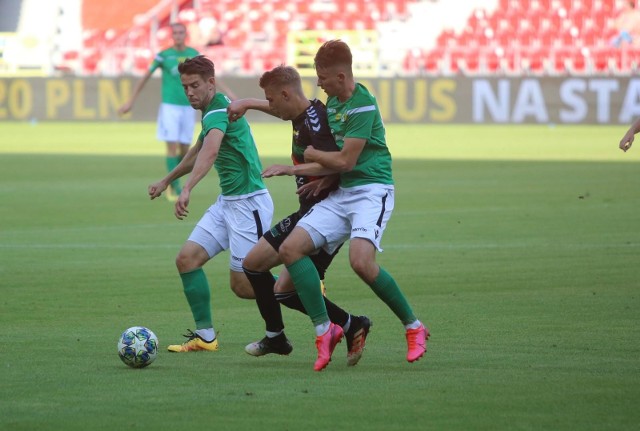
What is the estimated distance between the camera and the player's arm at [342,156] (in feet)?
24.8

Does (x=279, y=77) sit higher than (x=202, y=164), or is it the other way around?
(x=279, y=77)

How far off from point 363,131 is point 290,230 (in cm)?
76

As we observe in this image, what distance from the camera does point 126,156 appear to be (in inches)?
1061

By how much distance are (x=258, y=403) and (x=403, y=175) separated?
1625 cm

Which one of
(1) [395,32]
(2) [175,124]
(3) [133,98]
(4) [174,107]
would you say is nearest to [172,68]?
(4) [174,107]

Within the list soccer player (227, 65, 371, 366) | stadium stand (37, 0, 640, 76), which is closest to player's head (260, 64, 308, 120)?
soccer player (227, 65, 371, 366)

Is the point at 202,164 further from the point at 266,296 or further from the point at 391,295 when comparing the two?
the point at 391,295

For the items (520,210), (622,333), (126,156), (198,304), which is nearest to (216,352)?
(198,304)

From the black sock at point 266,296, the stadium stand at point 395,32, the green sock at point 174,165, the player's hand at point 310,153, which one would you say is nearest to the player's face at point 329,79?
the player's hand at point 310,153

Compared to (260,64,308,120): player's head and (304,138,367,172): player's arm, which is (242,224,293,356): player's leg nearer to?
(304,138,367,172): player's arm

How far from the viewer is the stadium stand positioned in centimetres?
4169

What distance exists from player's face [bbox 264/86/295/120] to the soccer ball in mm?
1507

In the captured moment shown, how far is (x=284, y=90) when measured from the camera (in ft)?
25.7

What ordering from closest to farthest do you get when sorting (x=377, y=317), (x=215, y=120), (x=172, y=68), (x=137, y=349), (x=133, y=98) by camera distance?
1. (x=137, y=349)
2. (x=215, y=120)
3. (x=377, y=317)
4. (x=172, y=68)
5. (x=133, y=98)
